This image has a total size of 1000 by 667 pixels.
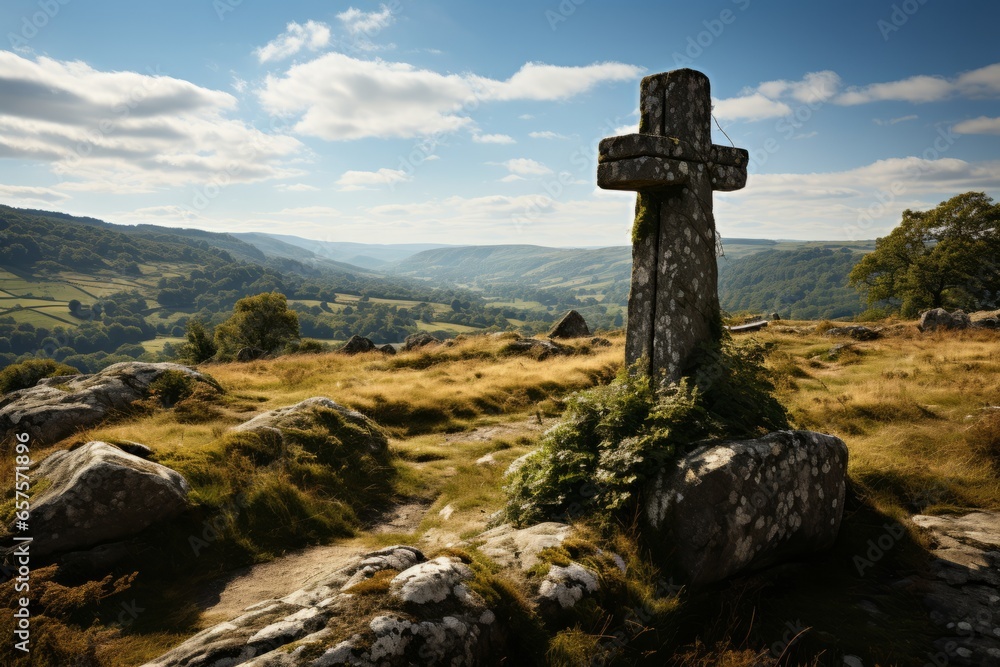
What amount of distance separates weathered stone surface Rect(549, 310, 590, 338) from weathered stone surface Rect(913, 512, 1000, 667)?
2362 cm

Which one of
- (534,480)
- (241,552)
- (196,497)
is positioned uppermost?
(534,480)

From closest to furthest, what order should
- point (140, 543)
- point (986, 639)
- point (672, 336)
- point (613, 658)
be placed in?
point (613, 658) → point (986, 639) → point (140, 543) → point (672, 336)

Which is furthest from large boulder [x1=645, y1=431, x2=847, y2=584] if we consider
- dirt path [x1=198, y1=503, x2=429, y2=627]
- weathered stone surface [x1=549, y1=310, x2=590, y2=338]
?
weathered stone surface [x1=549, y1=310, x2=590, y2=338]

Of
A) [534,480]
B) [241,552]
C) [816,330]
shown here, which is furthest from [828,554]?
[816,330]

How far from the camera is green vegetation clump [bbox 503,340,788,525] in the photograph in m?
→ 6.40

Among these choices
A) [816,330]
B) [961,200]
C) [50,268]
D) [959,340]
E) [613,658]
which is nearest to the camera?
[613,658]

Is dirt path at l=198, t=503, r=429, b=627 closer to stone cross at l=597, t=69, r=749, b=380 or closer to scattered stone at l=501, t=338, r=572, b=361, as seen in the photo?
stone cross at l=597, t=69, r=749, b=380

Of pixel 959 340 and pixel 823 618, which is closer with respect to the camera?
pixel 823 618

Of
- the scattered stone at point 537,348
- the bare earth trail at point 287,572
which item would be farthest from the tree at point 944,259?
the bare earth trail at point 287,572

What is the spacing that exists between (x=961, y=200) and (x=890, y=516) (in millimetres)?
49868

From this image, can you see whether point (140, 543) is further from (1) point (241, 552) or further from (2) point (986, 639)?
(2) point (986, 639)

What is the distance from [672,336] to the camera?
7516mm

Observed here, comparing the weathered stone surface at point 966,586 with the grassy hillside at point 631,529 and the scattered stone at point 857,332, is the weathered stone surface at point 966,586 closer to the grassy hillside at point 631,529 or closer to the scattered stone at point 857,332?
the grassy hillside at point 631,529

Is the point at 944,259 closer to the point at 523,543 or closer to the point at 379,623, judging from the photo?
the point at 523,543
